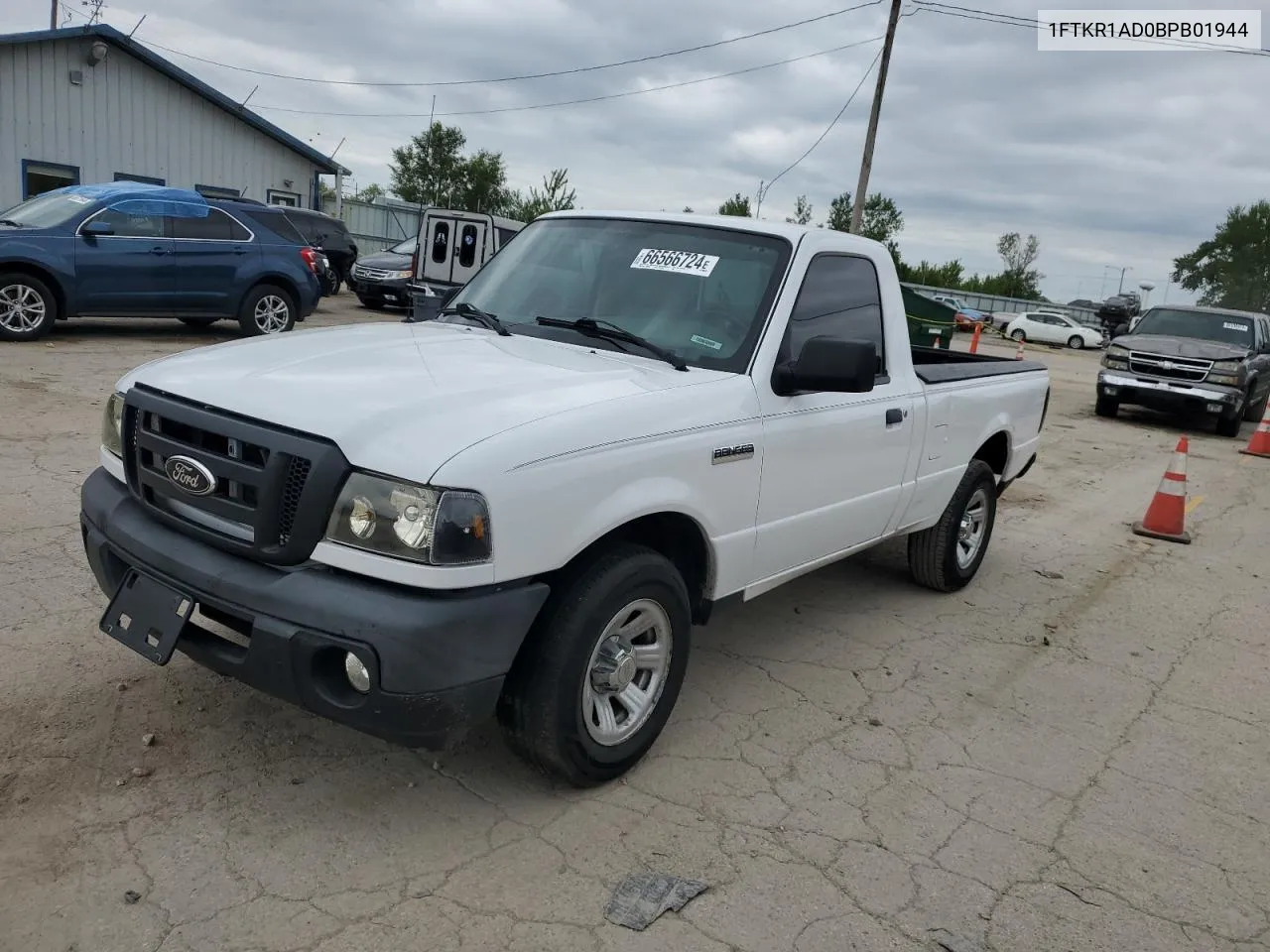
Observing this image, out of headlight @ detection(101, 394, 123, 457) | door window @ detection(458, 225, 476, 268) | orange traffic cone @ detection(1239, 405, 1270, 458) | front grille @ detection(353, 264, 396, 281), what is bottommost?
orange traffic cone @ detection(1239, 405, 1270, 458)

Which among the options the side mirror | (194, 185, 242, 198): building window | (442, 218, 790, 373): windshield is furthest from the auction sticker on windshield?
(194, 185, 242, 198): building window

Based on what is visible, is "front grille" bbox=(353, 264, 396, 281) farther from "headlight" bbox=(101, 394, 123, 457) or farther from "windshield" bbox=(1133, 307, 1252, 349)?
"headlight" bbox=(101, 394, 123, 457)

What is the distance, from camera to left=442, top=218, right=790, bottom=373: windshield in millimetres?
3713

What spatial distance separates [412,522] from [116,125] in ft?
73.1

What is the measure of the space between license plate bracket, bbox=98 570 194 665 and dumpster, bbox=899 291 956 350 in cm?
1945

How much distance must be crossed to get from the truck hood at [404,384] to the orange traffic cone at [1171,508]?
5609mm

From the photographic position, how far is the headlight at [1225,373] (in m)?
13.6

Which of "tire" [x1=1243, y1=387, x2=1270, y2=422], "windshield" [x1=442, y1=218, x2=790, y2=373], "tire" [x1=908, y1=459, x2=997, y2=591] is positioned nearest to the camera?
"windshield" [x1=442, y1=218, x2=790, y2=373]

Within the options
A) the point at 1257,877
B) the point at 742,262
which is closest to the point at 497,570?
the point at 742,262

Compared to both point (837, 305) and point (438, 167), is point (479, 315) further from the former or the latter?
point (438, 167)

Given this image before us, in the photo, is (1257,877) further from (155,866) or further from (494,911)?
(155,866)

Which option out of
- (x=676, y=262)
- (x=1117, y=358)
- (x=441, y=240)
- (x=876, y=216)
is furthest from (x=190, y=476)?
(x=876, y=216)

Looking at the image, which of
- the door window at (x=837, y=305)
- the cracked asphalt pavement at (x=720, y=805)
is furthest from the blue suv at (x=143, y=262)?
the door window at (x=837, y=305)

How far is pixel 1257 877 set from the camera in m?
3.14
